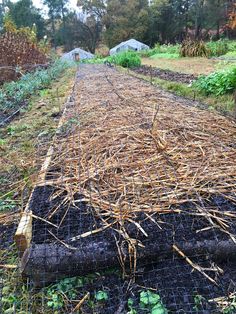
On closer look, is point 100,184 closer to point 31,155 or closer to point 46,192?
point 46,192

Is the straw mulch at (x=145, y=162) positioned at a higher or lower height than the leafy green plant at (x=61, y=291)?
higher

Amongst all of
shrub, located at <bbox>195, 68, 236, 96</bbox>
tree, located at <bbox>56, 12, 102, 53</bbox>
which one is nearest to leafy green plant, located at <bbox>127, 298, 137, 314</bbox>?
shrub, located at <bbox>195, 68, 236, 96</bbox>

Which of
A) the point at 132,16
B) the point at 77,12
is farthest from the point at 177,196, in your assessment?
the point at 77,12

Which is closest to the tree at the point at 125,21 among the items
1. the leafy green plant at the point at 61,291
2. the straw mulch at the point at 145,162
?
the straw mulch at the point at 145,162

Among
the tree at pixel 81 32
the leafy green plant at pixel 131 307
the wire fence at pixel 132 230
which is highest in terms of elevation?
the tree at pixel 81 32

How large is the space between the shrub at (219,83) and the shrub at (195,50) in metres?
9.03

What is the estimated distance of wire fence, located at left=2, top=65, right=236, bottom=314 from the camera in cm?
125

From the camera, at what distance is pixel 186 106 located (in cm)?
363

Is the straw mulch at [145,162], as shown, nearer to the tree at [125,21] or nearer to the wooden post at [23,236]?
the wooden post at [23,236]

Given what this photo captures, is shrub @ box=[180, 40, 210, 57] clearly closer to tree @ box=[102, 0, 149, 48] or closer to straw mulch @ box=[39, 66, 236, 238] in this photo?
straw mulch @ box=[39, 66, 236, 238]

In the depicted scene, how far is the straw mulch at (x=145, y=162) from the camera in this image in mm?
1669

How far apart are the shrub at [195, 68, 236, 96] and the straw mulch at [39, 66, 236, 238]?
3.67 feet

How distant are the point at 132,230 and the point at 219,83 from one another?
3477mm

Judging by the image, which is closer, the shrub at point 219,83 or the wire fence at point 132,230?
the wire fence at point 132,230
